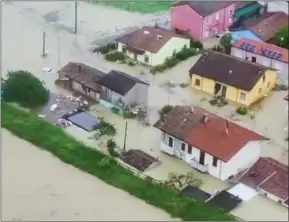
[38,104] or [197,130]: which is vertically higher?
[197,130]

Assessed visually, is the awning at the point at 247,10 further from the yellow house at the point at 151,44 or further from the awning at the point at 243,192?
the awning at the point at 243,192

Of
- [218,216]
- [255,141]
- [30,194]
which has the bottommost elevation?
[30,194]

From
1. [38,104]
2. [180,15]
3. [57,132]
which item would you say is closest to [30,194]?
[57,132]

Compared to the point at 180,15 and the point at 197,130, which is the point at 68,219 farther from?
the point at 180,15

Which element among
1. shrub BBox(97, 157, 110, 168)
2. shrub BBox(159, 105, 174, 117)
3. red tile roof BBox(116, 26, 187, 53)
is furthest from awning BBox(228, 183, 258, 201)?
red tile roof BBox(116, 26, 187, 53)

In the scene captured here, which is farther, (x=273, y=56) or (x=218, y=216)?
(x=273, y=56)

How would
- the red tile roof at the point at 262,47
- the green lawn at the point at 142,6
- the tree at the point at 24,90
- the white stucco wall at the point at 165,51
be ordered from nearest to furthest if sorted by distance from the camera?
the red tile roof at the point at 262,47
the tree at the point at 24,90
the white stucco wall at the point at 165,51
the green lawn at the point at 142,6

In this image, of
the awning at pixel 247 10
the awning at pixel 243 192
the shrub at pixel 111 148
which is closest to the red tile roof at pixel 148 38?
the awning at pixel 247 10
